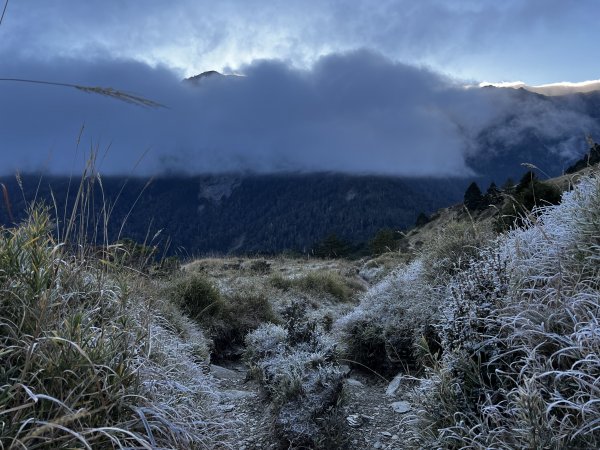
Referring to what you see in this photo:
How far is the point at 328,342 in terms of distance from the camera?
574cm

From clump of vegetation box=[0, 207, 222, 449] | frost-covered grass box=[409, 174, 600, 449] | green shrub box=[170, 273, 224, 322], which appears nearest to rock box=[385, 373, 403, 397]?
frost-covered grass box=[409, 174, 600, 449]

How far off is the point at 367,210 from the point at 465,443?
19428 centimetres

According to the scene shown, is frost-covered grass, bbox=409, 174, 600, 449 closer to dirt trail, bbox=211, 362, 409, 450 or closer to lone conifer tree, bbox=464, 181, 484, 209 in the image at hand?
dirt trail, bbox=211, 362, 409, 450

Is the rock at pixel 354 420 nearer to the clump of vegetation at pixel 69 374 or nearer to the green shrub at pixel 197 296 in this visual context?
the clump of vegetation at pixel 69 374

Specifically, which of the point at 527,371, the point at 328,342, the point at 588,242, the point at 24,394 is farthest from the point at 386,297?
the point at 24,394

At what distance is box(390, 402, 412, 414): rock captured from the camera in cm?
504

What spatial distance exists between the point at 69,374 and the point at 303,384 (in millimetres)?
2541

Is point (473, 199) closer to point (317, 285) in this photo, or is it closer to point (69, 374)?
point (317, 285)

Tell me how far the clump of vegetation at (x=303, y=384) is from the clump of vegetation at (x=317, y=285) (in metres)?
7.27

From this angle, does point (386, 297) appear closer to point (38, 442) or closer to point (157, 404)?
point (157, 404)

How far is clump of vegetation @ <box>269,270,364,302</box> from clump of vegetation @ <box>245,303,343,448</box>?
23.9 ft

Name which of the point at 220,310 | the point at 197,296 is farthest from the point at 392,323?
the point at 197,296

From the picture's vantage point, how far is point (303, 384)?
14.9ft

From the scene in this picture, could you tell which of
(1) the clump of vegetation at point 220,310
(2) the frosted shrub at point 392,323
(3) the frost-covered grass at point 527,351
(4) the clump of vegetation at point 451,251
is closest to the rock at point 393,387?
(2) the frosted shrub at point 392,323
